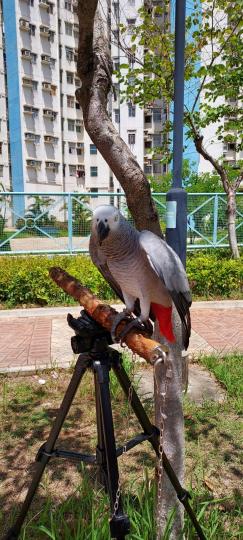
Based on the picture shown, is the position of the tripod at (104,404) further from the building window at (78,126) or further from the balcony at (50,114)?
the building window at (78,126)

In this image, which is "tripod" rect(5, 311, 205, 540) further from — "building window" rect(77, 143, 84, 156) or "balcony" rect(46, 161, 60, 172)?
"building window" rect(77, 143, 84, 156)

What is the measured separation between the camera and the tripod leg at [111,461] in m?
1.32

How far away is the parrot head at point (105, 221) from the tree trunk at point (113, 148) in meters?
0.40

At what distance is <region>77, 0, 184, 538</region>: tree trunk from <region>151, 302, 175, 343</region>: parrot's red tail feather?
127mm

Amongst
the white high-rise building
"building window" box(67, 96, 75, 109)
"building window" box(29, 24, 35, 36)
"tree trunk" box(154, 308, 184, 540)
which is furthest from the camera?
"building window" box(67, 96, 75, 109)

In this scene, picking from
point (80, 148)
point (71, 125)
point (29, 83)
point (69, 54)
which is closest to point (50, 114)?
point (71, 125)

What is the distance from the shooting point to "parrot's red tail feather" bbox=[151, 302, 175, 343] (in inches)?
70.9

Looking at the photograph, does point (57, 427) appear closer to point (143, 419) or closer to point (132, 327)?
point (143, 419)

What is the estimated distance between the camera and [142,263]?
1.60 meters

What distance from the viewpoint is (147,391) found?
12.5 ft

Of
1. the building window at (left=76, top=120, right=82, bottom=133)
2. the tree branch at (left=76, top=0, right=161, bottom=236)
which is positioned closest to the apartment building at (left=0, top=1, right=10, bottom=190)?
the building window at (left=76, top=120, right=82, bottom=133)

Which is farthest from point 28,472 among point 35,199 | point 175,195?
point 35,199

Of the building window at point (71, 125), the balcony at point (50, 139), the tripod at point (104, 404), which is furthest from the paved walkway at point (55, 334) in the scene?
the building window at point (71, 125)

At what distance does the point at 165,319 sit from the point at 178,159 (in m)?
0.74
